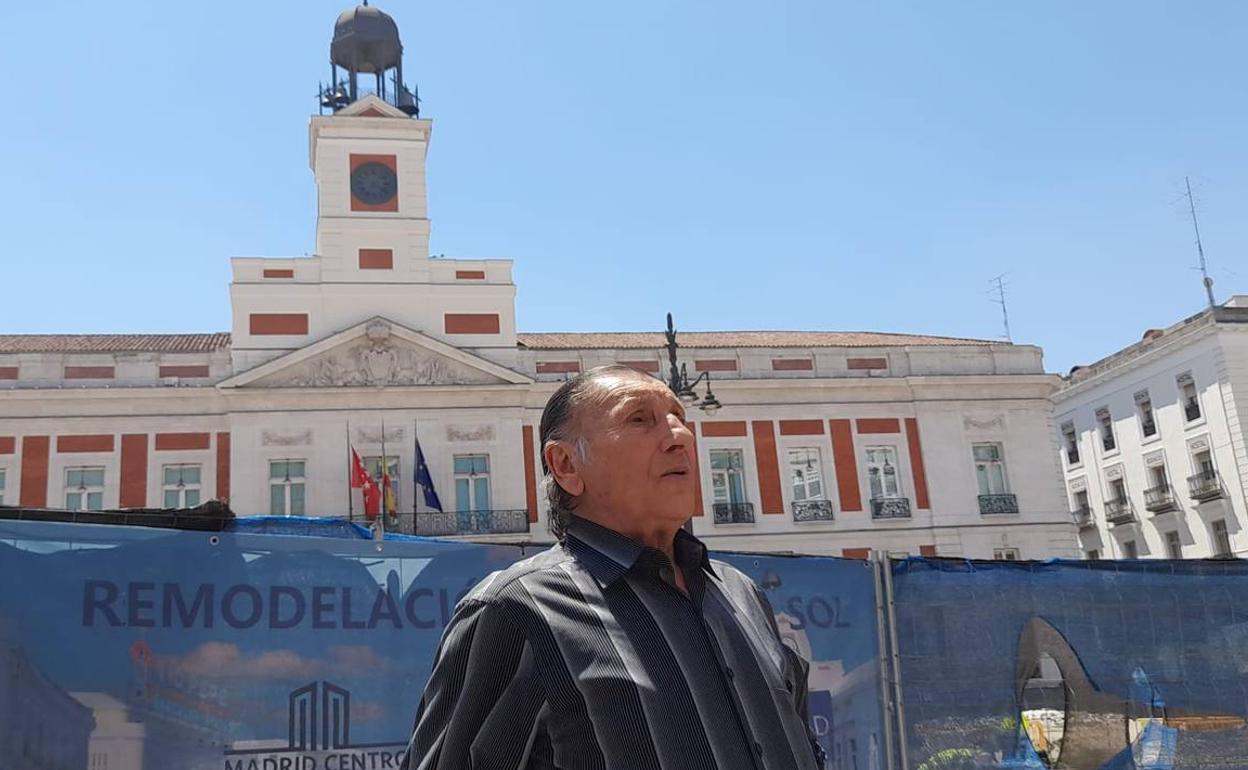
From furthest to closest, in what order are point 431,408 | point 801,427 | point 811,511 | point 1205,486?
point 1205,486 < point 801,427 < point 811,511 < point 431,408

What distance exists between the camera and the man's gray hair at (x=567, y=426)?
2.32 metres

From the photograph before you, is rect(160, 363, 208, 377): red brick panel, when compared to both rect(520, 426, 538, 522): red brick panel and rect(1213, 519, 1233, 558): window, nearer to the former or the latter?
rect(520, 426, 538, 522): red brick panel

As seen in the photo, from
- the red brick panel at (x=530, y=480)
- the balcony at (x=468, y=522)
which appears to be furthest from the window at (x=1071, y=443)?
the balcony at (x=468, y=522)

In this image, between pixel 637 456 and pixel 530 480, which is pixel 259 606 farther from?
pixel 530 480

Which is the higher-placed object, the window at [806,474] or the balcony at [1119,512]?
the window at [806,474]

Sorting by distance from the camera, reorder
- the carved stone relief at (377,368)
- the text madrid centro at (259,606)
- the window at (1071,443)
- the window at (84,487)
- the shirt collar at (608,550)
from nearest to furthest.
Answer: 1. the shirt collar at (608,550)
2. the text madrid centro at (259,606)
3. the window at (84,487)
4. the carved stone relief at (377,368)
5. the window at (1071,443)

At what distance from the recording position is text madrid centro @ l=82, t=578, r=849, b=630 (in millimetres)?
4992

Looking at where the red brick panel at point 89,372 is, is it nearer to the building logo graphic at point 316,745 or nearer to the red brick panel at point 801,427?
the red brick panel at point 801,427

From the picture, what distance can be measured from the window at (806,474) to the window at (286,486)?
40.2 feet

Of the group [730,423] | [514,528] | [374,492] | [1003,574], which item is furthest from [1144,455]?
[1003,574]

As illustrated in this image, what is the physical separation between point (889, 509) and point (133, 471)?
18643 millimetres

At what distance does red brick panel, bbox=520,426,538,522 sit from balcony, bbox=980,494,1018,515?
1176 centimetres

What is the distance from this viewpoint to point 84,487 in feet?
90.0

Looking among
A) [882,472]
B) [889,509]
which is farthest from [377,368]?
[889,509]
